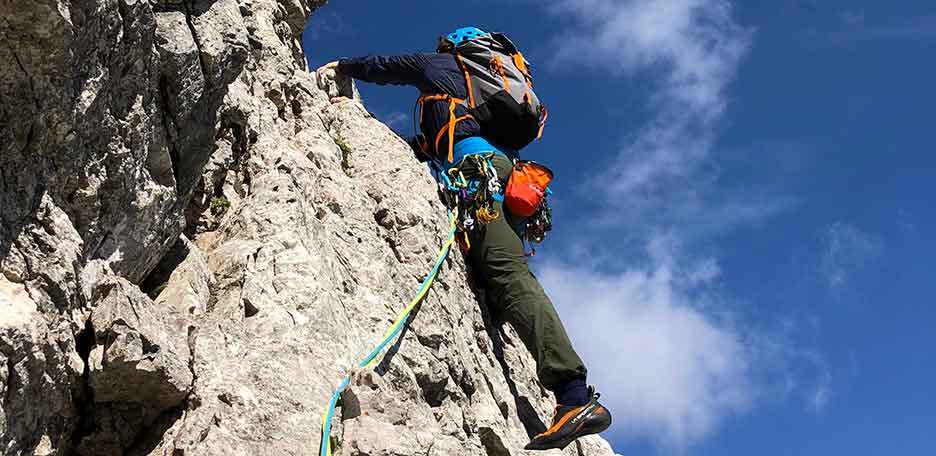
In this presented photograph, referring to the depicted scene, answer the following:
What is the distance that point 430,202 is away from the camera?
28.3 ft

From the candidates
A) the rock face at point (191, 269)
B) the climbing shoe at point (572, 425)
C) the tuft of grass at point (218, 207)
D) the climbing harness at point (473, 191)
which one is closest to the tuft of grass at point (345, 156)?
the rock face at point (191, 269)

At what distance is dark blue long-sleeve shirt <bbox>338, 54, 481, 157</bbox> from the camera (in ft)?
30.6

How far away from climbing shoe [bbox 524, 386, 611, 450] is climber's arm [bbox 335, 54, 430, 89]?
3.95 m

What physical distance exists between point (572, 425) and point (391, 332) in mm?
1878

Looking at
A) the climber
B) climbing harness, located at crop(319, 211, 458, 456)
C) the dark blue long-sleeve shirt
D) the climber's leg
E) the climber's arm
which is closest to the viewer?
climbing harness, located at crop(319, 211, 458, 456)

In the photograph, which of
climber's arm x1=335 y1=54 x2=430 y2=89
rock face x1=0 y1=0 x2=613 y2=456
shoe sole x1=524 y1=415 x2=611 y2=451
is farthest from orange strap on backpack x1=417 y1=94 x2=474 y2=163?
shoe sole x1=524 y1=415 x2=611 y2=451

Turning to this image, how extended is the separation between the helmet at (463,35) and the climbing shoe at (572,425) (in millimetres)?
4383

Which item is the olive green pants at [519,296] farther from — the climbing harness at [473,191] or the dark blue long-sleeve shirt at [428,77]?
the dark blue long-sleeve shirt at [428,77]

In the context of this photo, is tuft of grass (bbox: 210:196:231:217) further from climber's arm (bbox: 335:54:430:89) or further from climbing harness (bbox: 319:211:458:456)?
climber's arm (bbox: 335:54:430:89)

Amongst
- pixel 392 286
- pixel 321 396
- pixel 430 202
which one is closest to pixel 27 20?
pixel 321 396

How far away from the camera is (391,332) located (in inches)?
249

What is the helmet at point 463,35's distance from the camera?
33.3ft

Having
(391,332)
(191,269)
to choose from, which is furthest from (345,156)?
(191,269)

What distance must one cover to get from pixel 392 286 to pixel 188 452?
269cm
